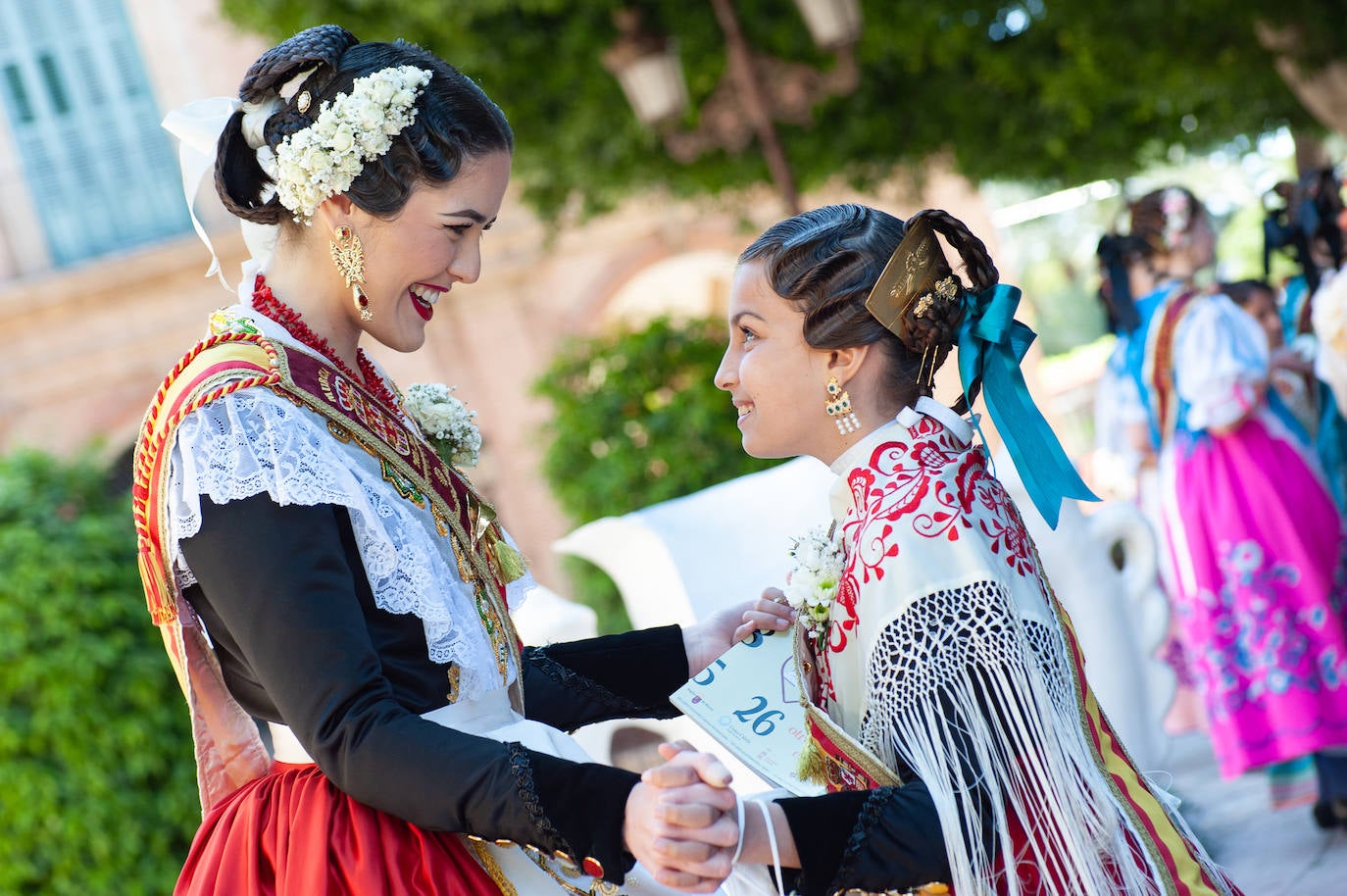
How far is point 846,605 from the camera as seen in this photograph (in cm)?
195

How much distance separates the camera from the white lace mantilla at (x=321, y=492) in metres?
1.75

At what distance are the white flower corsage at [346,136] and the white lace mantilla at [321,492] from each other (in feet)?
0.99

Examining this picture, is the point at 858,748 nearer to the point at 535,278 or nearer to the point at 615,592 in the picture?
the point at 615,592

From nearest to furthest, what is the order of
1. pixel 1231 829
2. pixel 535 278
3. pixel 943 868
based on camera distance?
pixel 943 868 < pixel 1231 829 < pixel 535 278

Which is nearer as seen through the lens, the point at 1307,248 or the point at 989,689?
the point at 989,689

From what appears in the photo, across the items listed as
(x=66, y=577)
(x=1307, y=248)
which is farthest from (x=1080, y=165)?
(x=66, y=577)

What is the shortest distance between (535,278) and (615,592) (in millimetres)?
6700

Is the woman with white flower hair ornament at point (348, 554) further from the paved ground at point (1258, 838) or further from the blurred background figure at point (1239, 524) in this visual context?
the blurred background figure at point (1239, 524)

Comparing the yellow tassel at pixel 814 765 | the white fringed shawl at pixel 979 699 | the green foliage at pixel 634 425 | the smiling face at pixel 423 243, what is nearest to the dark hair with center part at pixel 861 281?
the white fringed shawl at pixel 979 699

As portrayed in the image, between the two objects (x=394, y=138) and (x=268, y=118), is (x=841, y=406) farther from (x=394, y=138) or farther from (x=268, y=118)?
(x=268, y=118)

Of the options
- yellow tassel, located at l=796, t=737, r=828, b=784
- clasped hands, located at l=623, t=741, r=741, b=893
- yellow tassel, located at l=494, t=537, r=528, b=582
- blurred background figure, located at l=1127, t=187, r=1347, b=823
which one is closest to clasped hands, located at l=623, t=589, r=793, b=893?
clasped hands, located at l=623, t=741, r=741, b=893

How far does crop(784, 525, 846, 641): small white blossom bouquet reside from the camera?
2.01 metres

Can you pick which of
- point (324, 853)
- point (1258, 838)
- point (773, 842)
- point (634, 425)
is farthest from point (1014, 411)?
point (634, 425)

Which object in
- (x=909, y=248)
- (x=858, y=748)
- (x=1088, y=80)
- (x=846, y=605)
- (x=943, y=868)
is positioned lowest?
(x=943, y=868)
